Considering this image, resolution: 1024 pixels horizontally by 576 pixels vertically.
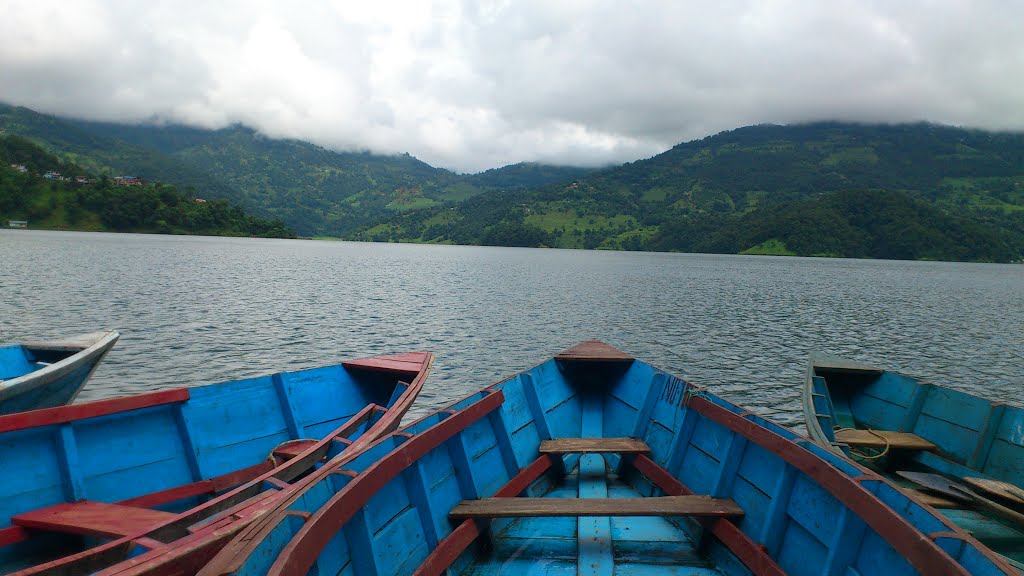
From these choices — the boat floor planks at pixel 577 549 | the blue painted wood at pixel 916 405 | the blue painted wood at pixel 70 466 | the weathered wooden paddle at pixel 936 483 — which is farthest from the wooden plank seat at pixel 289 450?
the blue painted wood at pixel 916 405

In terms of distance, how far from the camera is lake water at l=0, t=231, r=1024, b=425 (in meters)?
26.0

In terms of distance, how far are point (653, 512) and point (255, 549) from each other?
15.1ft

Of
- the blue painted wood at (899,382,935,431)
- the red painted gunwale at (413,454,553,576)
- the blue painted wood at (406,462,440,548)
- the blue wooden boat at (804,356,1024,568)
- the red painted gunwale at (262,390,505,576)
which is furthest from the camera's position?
the blue painted wood at (899,382,935,431)

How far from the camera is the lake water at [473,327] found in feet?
85.4

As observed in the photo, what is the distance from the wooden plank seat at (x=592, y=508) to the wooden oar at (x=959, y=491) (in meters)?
5.64

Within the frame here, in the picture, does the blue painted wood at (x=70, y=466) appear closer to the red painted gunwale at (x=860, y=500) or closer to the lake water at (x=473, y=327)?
the red painted gunwale at (x=860, y=500)

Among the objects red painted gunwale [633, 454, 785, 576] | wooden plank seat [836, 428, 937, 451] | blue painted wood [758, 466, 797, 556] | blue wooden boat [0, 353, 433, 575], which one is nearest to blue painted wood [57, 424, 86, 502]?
blue wooden boat [0, 353, 433, 575]

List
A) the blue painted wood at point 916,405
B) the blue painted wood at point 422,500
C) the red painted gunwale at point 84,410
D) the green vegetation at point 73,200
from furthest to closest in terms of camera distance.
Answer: the green vegetation at point 73,200, the blue painted wood at point 916,405, the red painted gunwale at point 84,410, the blue painted wood at point 422,500

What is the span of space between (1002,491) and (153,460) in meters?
14.1

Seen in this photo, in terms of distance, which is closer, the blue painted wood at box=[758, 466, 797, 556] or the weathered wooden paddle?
the blue painted wood at box=[758, 466, 797, 556]

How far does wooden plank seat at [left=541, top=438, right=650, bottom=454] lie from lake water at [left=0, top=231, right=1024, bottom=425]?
1263 cm

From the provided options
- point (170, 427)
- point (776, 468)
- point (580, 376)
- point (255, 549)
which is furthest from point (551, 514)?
point (170, 427)

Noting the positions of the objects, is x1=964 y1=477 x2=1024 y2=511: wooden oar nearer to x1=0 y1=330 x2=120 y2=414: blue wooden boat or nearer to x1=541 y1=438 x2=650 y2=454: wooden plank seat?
x1=541 y1=438 x2=650 y2=454: wooden plank seat

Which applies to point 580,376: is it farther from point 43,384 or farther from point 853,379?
point 43,384
